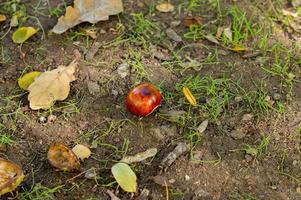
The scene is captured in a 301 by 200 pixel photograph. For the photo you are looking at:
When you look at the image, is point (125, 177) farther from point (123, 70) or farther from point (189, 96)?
point (123, 70)

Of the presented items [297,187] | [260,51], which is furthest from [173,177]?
[260,51]

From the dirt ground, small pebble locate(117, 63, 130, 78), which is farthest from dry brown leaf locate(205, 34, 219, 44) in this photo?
small pebble locate(117, 63, 130, 78)

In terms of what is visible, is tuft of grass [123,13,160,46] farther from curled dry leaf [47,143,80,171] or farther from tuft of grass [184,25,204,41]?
curled dry leaf [47,143,80,171]

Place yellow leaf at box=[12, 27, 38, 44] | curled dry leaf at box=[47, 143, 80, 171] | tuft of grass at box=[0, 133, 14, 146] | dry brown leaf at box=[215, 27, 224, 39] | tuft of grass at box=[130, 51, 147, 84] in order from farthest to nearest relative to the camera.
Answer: dry brown leaf at box=[215, 27, 224, 39] < yellow leaf at box=[12, 27, 38, 44] < tuft of grass at box=[130, 51, 147, 84] < tuft of grass at box=[0, 133, 14, 146] < curled dry leaf at box=[47, 143, 80, 171]

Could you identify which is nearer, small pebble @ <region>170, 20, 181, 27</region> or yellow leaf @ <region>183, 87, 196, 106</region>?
yellow leaf @ <region>183, 87, 196, 106</region>

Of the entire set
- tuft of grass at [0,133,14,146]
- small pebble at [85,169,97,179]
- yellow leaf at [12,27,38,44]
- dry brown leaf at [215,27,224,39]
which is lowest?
small pebble at [85,169,97,179]

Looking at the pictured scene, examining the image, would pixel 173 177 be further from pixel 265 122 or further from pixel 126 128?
pixel 265 122
